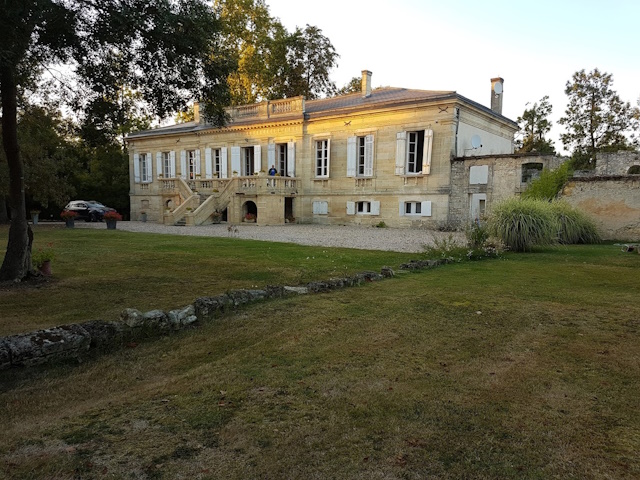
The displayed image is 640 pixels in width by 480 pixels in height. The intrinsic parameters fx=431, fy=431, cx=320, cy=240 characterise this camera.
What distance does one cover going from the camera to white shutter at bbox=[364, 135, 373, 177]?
23062 mm

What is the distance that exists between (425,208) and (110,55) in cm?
1680

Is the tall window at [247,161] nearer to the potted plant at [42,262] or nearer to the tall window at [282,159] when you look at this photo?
the tall window at [282,159]

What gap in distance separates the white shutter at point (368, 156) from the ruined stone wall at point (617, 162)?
12.3 m

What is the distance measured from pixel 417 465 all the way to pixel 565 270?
782 cm

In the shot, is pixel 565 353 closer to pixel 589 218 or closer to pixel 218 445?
pixel 218 445

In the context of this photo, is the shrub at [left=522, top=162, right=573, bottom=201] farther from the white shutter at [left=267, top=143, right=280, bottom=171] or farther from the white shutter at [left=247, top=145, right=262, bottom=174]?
the white shutter at [left=247, top=145, right=262, bottom=174]

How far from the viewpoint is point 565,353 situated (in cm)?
380

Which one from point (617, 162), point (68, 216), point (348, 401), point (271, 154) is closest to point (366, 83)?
point (271, 154)

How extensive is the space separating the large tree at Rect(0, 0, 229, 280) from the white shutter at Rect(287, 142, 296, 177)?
1734 cm

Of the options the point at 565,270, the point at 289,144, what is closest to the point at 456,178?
the point at 289,144

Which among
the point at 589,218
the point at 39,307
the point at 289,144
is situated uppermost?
the point at 289,144

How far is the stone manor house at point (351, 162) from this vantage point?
20625mm

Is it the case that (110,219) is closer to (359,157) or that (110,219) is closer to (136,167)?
(136,167)

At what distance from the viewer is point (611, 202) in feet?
50.9
